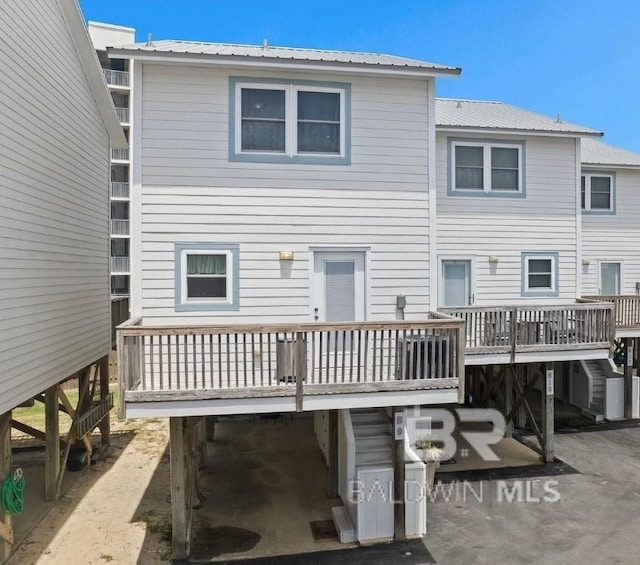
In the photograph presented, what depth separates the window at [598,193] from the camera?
1319 cm

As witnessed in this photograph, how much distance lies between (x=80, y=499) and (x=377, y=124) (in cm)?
920

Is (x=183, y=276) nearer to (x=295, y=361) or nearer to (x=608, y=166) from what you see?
(x=295, y=361)

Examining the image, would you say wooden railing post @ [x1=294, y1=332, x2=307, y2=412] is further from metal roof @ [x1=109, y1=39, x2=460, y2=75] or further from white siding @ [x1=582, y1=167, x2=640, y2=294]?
Answer: white siding @ [x1=582, y1=167, x2=640, y2=294]

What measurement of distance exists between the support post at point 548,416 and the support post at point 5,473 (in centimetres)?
1030

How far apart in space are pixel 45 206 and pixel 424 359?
6901 mm

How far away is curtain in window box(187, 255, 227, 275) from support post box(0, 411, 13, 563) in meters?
3.58

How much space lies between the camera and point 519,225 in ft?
36.7

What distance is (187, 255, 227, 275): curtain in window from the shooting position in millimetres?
7289

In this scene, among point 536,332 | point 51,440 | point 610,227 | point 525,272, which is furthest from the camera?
point 610,227

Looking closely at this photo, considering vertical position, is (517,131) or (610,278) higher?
(517,131)

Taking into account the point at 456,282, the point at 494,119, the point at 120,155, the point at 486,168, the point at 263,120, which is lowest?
the point at 456,282

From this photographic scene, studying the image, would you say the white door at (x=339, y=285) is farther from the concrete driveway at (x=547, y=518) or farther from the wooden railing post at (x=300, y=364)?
the concrete driveway at (x=547, y=518)

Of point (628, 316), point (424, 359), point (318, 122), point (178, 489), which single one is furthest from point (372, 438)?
point (628, 316)

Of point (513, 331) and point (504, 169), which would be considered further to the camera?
point (504, 169)
